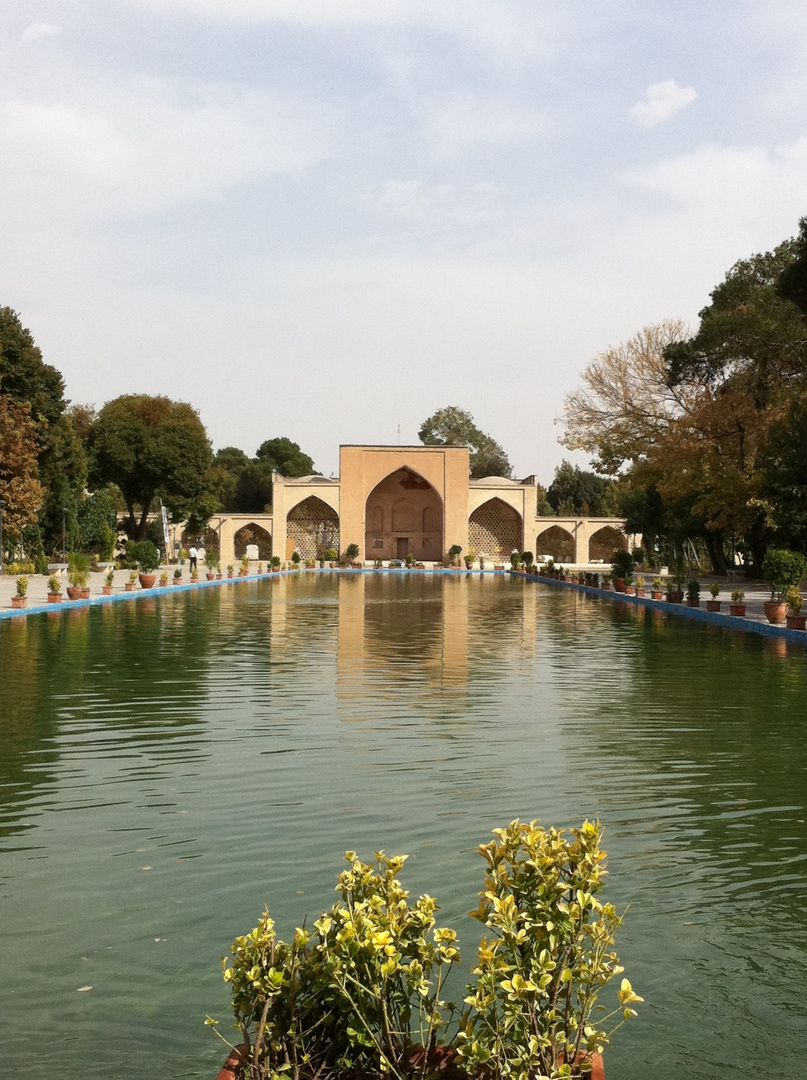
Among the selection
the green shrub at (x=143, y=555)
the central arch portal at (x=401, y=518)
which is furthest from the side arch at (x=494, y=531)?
the green shrub at (x=143, y=555)

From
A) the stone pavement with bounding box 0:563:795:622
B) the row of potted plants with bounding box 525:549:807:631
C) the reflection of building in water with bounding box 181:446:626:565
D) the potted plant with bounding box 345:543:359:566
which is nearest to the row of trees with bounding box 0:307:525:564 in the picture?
the stone pavement with bounding box 0:563:795:622

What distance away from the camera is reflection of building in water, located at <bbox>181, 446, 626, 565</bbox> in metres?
54.3

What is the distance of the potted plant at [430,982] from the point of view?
2146 mm

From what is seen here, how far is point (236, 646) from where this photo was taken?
13320 millimetres

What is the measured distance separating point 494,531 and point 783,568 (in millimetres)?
39669

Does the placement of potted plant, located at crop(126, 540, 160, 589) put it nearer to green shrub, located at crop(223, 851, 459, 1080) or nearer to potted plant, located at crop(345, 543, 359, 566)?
potted plant, located at crop(345, 543, 359, 566)

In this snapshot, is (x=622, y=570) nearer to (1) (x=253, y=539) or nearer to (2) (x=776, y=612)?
(2) (x=776, y=612)

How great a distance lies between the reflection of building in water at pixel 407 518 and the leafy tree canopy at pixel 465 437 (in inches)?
689

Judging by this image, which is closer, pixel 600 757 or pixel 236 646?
pixel 600 757

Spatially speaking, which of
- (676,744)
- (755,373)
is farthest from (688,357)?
(676,744)

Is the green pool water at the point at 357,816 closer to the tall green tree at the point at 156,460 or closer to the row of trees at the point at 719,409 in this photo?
the row of trees at the point at 719,409

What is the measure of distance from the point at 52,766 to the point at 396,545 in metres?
51.2

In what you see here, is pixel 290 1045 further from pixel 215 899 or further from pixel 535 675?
pixel 535 675

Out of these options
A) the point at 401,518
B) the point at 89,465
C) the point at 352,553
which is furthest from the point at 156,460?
the point at 401,518
